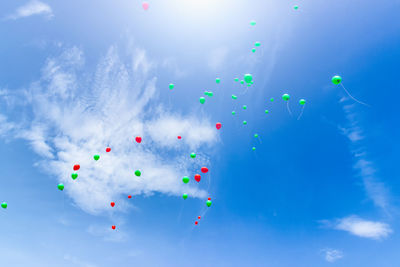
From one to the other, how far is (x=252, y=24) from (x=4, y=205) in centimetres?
1451

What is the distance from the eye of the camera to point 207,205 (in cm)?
1182

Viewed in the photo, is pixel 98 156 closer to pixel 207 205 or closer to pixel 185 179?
pixel 185 179

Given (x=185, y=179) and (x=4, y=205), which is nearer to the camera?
(x=185, y=179)

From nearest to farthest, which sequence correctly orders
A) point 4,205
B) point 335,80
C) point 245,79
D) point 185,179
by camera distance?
point 335,80 → point 245,79 → point 185,179 → point 4,205

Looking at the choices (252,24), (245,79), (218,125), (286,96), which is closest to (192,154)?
(218,125)

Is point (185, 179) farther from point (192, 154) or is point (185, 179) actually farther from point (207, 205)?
point (207, 205)

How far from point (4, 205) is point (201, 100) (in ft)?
35.7

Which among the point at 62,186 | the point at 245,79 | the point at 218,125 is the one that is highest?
the point at 245,79

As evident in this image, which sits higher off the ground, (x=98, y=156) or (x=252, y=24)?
(x=252, y=24)

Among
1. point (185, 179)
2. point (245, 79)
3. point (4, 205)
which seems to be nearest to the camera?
point (245, 79)

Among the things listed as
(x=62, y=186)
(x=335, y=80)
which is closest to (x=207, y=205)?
(x=62, y=186)

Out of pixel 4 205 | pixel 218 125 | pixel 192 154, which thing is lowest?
pixel 4 205

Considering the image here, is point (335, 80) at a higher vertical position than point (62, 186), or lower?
higher

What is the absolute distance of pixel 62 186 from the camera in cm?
1151
